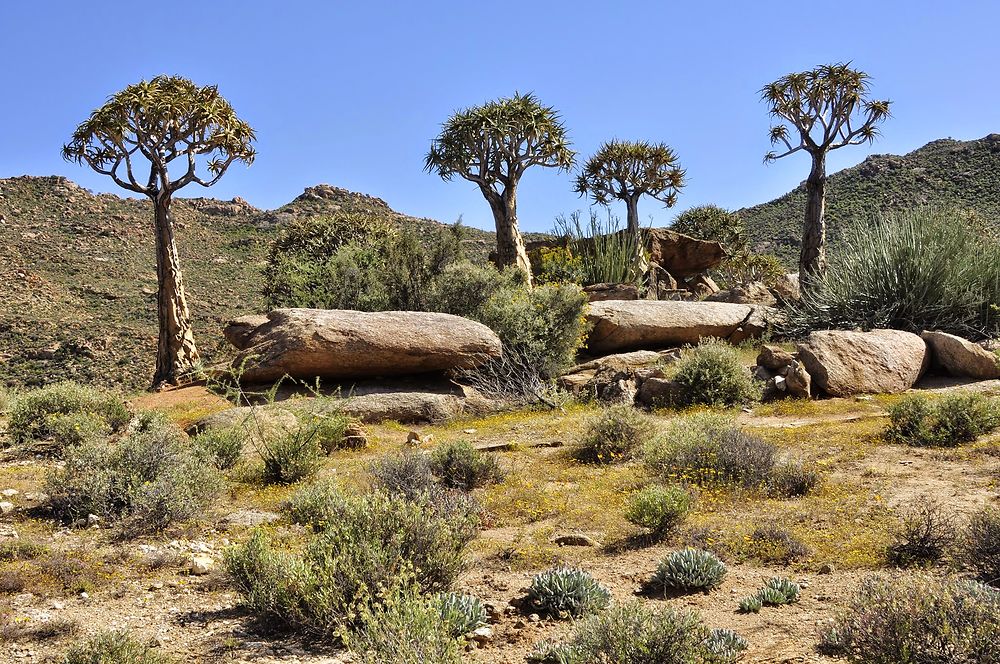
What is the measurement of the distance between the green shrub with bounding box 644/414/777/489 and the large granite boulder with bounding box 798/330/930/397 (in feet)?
13.6

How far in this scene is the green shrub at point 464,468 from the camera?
26.8 feet

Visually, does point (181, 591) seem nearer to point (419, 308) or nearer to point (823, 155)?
point (419, 308)

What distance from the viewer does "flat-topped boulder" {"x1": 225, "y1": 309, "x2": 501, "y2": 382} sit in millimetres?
11938

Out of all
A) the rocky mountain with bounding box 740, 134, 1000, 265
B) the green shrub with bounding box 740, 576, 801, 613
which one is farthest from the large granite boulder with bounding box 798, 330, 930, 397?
the rocky mountain with bounding box 740, 134, 1000, 265

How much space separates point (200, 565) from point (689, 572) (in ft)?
11.8

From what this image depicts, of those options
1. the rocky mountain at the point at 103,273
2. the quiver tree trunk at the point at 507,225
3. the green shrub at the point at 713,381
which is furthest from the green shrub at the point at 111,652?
the rocky mountain at the point at 103,273

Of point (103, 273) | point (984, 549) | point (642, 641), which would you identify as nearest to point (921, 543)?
point (984, 549)

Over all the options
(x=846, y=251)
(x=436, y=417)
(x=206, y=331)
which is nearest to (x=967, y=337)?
(x=846, y=251)

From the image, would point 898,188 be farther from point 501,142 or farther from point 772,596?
point 772,596

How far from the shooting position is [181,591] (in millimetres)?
5324

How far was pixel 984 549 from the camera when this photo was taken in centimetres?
493

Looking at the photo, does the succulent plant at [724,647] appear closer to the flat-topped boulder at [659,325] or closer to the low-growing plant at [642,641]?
the low-growing plant at [642,641]

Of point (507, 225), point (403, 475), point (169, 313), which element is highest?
point (507, 225)

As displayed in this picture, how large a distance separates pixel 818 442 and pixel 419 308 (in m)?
9.20
